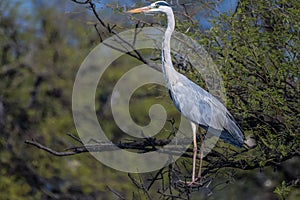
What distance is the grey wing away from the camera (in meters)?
4.10

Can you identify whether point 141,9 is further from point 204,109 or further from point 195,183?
point 195,183

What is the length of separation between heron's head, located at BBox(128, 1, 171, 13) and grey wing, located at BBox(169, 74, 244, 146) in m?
0.43

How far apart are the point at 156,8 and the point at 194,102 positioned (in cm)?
63

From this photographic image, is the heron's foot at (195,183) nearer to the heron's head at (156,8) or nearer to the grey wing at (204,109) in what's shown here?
the grey wing at (204,109)

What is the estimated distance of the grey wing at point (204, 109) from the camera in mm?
4102

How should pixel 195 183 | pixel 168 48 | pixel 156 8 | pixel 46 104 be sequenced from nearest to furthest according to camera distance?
pixel 195 183
pixel 168 48
pixel 156 8
pixel 46 104

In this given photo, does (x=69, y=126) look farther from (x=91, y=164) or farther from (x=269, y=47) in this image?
(x=269, y=47)

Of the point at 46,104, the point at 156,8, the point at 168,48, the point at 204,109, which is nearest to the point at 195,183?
the point at 204,109

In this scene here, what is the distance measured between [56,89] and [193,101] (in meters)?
6.12

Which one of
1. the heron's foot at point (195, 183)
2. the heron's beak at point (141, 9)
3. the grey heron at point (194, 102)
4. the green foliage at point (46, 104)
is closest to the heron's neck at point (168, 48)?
the grey heron at point (194, 102)

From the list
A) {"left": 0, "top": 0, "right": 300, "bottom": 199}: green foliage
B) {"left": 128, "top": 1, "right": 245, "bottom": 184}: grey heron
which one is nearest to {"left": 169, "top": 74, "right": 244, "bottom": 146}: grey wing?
{"left": 128, "top": 1, "right": 245, "bottom": 184}: grey heron

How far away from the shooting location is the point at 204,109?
14.0 ft

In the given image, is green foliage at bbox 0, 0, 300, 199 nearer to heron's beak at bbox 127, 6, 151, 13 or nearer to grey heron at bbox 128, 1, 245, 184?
grey heron at bbox 128, 1, 245, 184

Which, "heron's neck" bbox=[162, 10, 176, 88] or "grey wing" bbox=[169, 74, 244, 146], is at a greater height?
"heron's neck" bbox=[162, 10, 176, 88]
